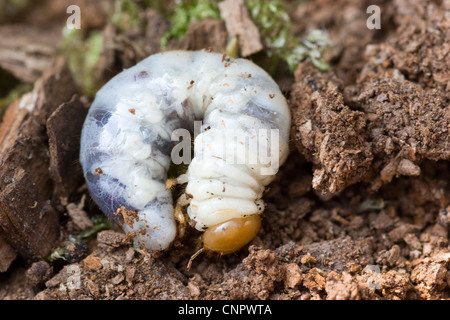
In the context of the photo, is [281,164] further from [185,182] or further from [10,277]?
[10,277]

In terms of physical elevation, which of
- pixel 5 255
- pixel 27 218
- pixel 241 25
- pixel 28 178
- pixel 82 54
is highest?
pixel 241 25

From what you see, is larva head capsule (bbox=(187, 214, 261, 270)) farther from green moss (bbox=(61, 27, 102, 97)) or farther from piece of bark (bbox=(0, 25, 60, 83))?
piece of bark (bbox=(0, 25, 60, 83))

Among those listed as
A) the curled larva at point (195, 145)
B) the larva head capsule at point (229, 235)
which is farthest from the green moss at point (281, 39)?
the larva head capsule at point (229, 235)

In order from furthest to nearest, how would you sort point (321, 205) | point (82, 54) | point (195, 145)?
point (82, 54), point (321, 205), point (195, 145)

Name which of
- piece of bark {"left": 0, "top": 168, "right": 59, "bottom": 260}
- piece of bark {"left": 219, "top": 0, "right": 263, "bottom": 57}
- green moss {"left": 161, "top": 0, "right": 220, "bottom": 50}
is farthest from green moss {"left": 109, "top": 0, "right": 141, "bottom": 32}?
piece of bark {"left": 0, "top": 168, "right": 59, "bottom": 260}

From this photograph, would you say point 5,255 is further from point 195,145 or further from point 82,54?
point 82,54

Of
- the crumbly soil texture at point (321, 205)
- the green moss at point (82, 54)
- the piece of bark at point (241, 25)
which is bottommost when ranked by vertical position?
the crumbly soil texture at point (321, 205)

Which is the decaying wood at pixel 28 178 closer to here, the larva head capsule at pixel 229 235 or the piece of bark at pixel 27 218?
the piece of bark at pixel 27 218

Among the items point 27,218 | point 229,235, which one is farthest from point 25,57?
point 229,235
